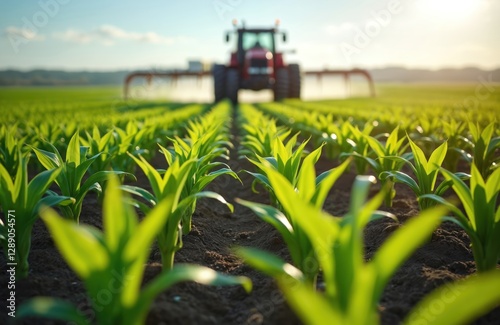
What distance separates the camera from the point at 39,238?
3.30 meters

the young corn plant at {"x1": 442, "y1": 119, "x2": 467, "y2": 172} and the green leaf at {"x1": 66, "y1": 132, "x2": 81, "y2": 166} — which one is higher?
the green leaf at {"x1": 66, "y1": 132, "x2": 81, "y2": 166}

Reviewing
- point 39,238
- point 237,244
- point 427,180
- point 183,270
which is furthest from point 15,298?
Answer: point 427,180

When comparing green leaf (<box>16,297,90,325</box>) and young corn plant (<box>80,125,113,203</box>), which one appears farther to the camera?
young corn plant (<box>80,125,113,203</box>)

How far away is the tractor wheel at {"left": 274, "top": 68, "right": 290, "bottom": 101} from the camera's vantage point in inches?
749

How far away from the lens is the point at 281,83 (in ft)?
62.5

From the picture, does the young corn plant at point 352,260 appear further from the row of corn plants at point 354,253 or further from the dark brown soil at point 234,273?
the dark brown soil at point 234,273

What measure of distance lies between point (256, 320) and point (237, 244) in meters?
1.54

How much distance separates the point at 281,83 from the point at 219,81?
2.70m

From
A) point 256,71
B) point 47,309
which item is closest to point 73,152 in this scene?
point 47,309

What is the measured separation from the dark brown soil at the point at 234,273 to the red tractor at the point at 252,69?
1415cm

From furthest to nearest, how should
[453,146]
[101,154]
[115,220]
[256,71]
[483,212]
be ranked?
[256,71], [453,146], [101,154], [483,212], [115,220]

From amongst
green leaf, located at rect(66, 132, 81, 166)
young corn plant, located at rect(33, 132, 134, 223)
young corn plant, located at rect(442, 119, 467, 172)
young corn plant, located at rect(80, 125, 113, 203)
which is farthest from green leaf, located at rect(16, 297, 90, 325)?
young corn plant, located at rect(442, 119, 467, 172)

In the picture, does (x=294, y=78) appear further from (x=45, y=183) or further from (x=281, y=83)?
(x=45, y=183)

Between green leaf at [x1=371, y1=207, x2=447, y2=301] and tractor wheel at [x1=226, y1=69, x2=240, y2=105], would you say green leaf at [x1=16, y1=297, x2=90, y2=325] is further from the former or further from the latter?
tractor wheel at [x1=226, y1=69, x2=240, y2=105]
